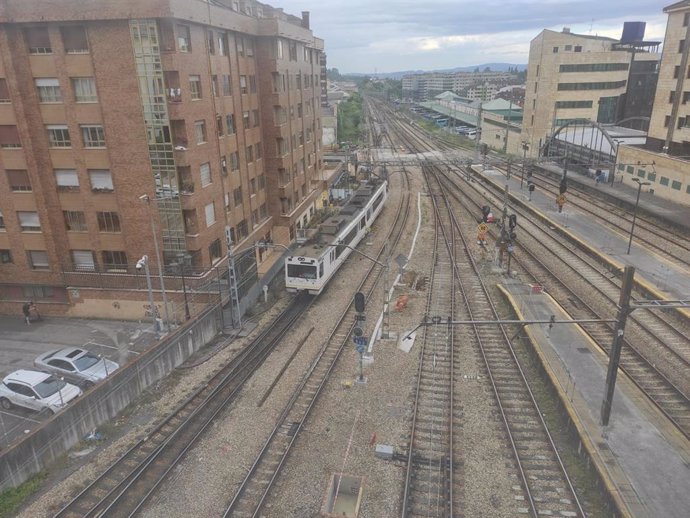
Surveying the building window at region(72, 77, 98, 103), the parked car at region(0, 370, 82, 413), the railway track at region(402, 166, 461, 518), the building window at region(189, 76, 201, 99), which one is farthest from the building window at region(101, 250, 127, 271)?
the railway track at region(402, 166, 461, 518)

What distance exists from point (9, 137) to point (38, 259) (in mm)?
7439

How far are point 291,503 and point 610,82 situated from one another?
280 feet

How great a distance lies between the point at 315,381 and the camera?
21.4 meters

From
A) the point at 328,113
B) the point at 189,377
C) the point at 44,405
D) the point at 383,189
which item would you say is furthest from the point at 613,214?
the point at 328,113

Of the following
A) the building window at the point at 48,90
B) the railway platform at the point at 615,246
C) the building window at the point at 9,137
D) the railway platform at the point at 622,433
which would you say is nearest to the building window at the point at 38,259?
the building window at the point at 9,137

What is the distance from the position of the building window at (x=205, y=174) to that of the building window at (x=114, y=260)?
21.5ft

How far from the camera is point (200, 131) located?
1100 inches

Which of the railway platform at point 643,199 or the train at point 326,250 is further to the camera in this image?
the railway platform at point 643,199

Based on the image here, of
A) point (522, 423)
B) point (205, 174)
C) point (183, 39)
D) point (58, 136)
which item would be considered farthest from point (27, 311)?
point (522, 423)

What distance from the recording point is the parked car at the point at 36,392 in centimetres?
1971

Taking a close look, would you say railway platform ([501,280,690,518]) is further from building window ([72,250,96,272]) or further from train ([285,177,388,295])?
building window ([72,250,96,272])

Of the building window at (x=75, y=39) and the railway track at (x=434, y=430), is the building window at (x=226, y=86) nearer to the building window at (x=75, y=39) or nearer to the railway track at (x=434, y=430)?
the building window at (x=75, y=39)

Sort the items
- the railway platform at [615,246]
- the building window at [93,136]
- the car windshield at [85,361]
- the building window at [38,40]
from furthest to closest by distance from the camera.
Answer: the railway platform at [615,246] < the building window at [93,136] < the building window at [38,40] < the car windshield at [85,361]

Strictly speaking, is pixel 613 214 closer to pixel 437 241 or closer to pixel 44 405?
pixel 437 241
